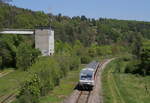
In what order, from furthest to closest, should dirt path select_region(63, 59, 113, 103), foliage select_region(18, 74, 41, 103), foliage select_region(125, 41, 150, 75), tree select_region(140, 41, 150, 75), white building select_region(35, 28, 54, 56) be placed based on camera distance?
white building select_region(35, 28, 54, 56)
foliage select_region(125, 41, 150, 75)
tree select_region(140, 41, 150, 75)
dirt path select_region(63, 59, 113, 103)
foliage select_region(18, 74, 41, 103)

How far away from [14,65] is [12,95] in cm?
3781

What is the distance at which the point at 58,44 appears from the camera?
327ft

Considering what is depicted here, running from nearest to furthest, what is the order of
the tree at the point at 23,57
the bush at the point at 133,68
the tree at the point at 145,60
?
the tree at the point at 145,60 < the tree at the point at 23,57 < the bush at the point at 133,68

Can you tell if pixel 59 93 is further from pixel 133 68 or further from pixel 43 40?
pixel 43 40

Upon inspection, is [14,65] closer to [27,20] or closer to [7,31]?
[7,31]

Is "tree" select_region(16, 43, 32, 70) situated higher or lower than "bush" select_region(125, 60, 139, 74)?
higher

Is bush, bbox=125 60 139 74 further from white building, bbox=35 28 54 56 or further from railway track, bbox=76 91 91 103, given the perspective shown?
railway track, bbox=76 91 91 103

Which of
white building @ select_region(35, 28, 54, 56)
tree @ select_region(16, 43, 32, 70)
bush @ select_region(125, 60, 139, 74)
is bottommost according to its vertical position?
bush @ select_region(125, 60, 139, 74)

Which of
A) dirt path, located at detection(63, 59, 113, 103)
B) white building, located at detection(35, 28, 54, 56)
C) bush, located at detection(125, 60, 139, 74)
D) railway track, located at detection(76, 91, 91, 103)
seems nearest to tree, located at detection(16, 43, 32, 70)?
white building, located at detection(35, 28, 54, 56)

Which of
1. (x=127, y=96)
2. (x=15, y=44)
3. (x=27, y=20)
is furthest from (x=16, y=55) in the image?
(x=27, y=20)

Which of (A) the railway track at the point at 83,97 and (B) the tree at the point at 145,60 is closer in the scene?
(A) the railway track at the point at 83,97

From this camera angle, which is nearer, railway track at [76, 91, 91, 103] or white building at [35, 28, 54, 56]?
railway track at [76, 91, 91, 103]

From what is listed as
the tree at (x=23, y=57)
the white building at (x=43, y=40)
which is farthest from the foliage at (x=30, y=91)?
the white building at (x=43, y=40)

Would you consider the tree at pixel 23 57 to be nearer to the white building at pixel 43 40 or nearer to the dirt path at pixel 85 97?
the white building at pixel 43 40
